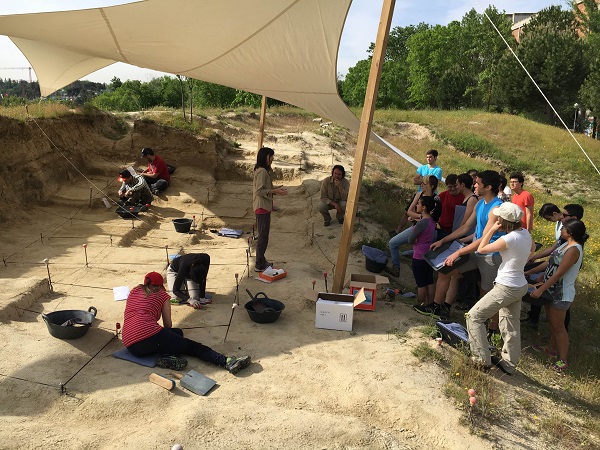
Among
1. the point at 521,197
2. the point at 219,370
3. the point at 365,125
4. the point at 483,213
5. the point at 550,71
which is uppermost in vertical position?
the point at 550,71

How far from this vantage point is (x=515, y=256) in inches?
158

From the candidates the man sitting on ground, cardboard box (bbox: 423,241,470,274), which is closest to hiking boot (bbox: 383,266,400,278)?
the man sitting on ground

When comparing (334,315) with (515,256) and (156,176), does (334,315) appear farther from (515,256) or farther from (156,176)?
(156,176)

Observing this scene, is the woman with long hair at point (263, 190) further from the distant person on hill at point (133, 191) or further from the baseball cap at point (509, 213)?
the distant person on hill at point (133, 191)

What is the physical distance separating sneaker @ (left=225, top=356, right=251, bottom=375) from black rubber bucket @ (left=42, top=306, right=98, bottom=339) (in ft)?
5.03

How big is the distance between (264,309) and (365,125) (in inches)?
93.5

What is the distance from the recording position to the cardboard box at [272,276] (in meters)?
6.39

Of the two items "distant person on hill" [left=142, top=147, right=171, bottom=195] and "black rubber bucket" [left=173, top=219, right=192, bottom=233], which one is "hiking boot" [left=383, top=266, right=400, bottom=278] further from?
"distant person on hill" [left=142, top=147, right=171, bottom=195]

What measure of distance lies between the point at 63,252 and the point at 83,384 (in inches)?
161

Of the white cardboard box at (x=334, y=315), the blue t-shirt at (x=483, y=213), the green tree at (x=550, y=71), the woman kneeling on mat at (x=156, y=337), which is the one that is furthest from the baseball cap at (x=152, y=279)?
the green tree at (x=550, y=71)

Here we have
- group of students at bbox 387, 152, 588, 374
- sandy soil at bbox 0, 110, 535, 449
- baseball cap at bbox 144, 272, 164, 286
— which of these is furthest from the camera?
baseball cap at bbox 144, 272, 164, 286

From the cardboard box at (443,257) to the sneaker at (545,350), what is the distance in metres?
1.39

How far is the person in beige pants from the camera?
399 cm

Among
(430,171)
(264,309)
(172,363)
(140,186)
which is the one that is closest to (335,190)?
(430,171)
